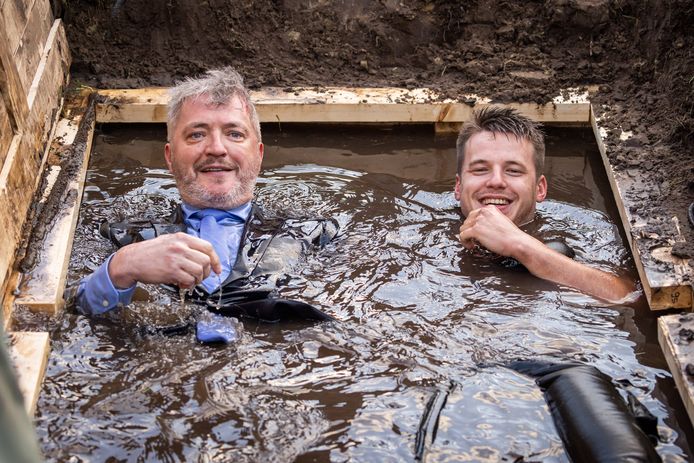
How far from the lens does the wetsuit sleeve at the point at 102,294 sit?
4.15m

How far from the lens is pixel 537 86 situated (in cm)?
716

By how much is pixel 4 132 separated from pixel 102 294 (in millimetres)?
1482

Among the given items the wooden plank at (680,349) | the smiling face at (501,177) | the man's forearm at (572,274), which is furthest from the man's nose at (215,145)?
the wooden plank at (680,349)

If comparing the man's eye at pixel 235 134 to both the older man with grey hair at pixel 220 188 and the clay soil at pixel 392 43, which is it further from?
the clay soil at pixel 392 43

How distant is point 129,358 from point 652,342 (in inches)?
98.8

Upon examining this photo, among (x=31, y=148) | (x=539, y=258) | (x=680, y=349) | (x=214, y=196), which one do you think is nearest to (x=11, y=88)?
(x=31, y=148)

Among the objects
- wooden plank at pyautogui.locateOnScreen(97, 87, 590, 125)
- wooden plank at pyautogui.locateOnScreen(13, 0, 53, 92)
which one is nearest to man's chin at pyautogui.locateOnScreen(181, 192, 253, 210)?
wooden plank at pyautogui.locateOnScreen(13, 0, 53, 92)

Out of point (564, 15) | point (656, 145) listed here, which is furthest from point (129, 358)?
point (564, 15)

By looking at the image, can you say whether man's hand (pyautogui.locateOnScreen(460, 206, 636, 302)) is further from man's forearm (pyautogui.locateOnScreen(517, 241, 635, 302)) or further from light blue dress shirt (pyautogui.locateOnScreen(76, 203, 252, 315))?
light blue dress shirt (pyautogui.locateOnScreen(76, 203, 252, 315))

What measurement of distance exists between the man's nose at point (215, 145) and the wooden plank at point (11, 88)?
120 centimetres

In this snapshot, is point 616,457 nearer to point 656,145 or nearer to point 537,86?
point 656,145

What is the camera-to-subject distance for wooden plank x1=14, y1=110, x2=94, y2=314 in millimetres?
4387

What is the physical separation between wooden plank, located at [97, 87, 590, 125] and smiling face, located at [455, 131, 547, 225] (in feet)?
5.30

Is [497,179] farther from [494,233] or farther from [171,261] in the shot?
[171,261]
